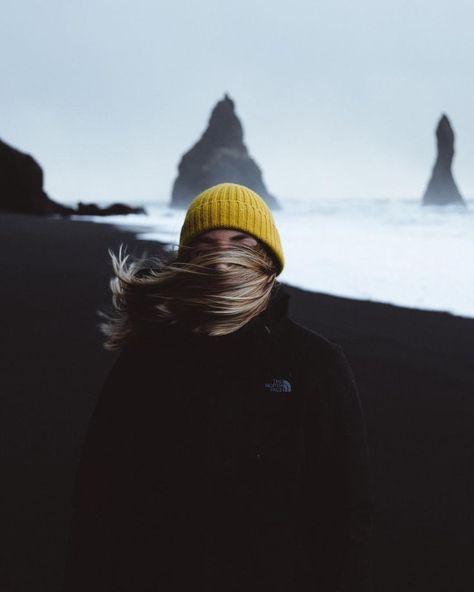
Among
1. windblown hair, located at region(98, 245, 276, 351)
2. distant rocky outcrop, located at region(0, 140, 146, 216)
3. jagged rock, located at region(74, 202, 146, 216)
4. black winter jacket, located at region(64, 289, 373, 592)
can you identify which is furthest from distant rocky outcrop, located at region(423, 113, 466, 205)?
black winter jacket, located at region(64, 289, 373, 592)

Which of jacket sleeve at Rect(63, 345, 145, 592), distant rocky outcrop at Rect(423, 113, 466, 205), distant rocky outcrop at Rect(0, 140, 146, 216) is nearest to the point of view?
jacket sleeve at Rect(63, 345, 145, 592)

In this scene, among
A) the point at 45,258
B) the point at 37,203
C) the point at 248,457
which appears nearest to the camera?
the point at 248,457

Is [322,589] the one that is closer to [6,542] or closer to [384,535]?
[384,535]

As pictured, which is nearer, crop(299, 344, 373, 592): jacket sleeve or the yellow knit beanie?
crop(299, 344, 373, 592): jacket sleeve

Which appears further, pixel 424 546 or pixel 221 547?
pixel 424 546

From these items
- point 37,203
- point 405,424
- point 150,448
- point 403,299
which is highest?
point 37,203

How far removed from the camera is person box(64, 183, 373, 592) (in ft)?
4.50

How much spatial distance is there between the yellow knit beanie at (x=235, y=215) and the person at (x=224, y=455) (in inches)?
2.9

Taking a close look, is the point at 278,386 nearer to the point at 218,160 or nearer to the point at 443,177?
the point at 443,177

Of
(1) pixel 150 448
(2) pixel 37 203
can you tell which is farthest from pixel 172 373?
(2) pixel 37 203

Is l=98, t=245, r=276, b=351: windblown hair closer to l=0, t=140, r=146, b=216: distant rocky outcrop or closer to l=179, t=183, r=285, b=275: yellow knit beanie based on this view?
l=179, t=183, r=285, b=275: yellow knit beanie

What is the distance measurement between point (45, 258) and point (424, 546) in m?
12.2

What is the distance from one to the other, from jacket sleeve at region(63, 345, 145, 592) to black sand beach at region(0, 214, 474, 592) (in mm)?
1183

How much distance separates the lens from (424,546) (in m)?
2.80
